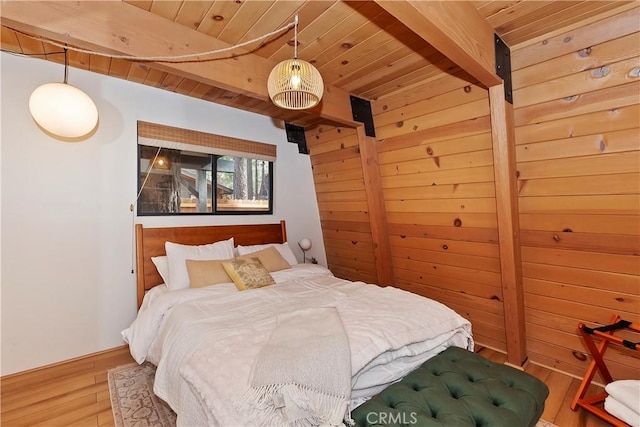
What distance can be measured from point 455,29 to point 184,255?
256 centimetres

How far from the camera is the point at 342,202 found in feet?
11.7

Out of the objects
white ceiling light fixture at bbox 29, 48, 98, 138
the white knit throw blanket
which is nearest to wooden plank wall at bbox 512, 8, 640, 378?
the white knit throw blanket

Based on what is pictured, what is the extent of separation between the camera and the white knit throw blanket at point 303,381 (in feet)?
3.66

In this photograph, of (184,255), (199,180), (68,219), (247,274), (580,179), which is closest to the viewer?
(580,179)

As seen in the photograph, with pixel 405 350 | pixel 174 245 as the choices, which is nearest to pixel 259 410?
pixel 405 350

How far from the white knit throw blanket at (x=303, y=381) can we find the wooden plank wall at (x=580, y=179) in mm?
1702

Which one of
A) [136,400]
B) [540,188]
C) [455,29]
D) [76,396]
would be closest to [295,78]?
[455,29]

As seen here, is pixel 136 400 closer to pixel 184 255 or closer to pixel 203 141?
pixel 184 255

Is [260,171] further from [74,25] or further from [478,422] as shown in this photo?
[478,422]

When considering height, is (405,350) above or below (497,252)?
below

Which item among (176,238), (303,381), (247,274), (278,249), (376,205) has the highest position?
(376,205)

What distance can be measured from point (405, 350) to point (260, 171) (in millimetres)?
2566

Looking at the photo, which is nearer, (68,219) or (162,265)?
(68,219)

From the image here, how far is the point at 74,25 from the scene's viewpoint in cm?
150
